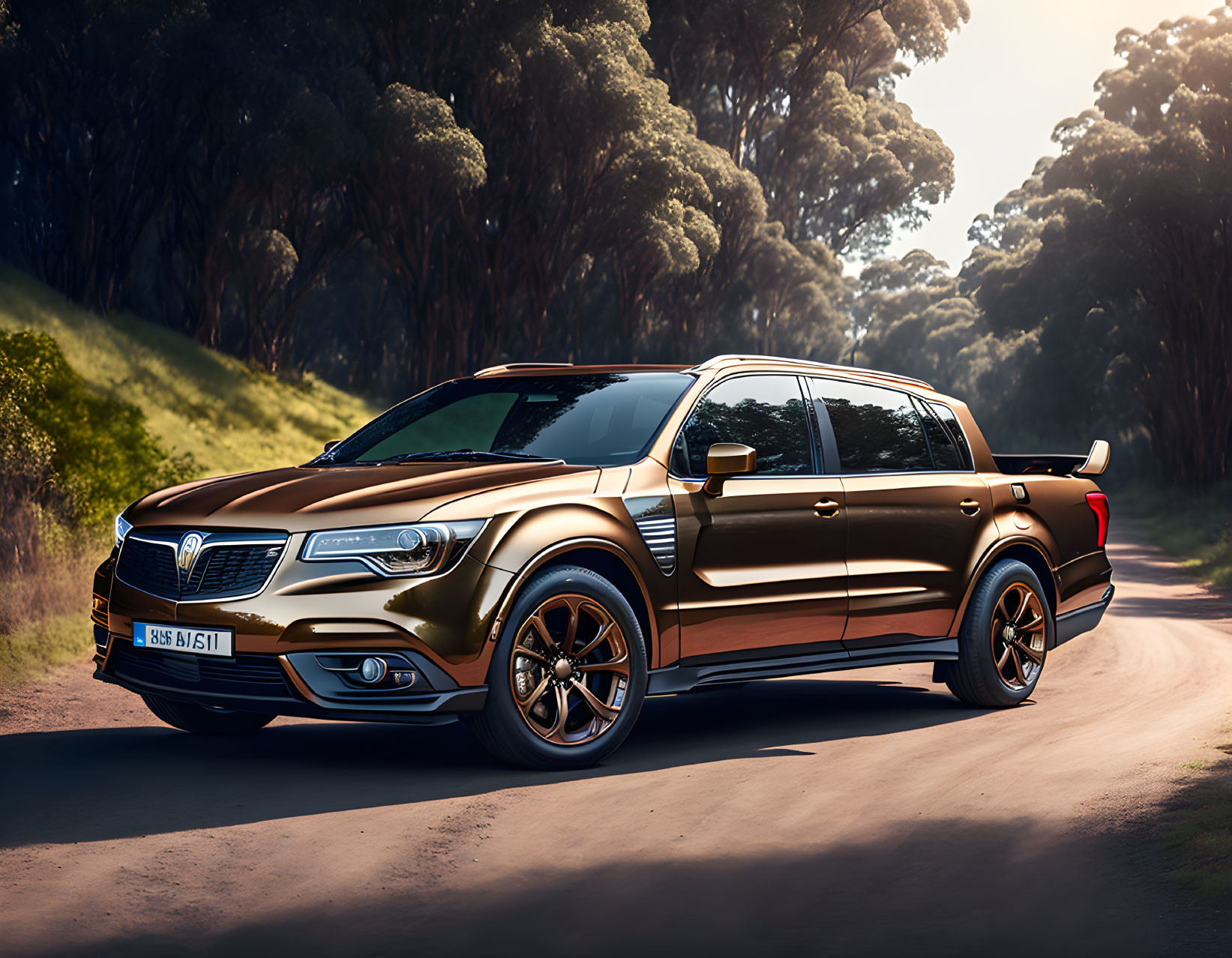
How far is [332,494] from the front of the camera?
6.99 metres

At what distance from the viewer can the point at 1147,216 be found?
35406 millimetres

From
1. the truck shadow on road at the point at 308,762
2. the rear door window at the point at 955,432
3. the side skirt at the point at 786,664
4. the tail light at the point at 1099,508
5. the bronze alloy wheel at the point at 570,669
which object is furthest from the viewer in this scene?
the tail light at the point at 1099,508

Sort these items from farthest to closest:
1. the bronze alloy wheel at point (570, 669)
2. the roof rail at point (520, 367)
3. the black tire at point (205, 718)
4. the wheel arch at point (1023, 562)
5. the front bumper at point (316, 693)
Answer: the wheel arch at point (1023, 562) → the roof rail at point (520, 367) → the black tire at point (205, 718) → the bronze alloy wheel at point (570, 669) → the front bumper at point (316, 693)

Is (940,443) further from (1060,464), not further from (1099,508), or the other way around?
(1099,508)

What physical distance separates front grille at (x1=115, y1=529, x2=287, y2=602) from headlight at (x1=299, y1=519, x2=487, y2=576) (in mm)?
181

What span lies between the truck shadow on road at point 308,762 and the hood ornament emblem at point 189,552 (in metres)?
0.92

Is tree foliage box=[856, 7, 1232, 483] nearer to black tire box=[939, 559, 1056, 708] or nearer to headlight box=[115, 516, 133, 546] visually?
black tire box=[939, 559, 1056, 708]

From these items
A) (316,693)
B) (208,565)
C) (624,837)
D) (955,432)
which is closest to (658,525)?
(316,693)

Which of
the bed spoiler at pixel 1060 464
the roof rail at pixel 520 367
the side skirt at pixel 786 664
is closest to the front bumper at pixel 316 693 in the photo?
the side skirt at pixel 786 664

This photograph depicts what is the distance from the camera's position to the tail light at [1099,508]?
10.3 metres

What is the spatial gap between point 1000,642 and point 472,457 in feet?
11.4

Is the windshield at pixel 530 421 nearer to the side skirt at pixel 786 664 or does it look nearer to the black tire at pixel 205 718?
the side skirt at pixel 786 664

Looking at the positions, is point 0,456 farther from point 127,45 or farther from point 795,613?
point 127,45

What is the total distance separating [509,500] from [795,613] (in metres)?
1.85
